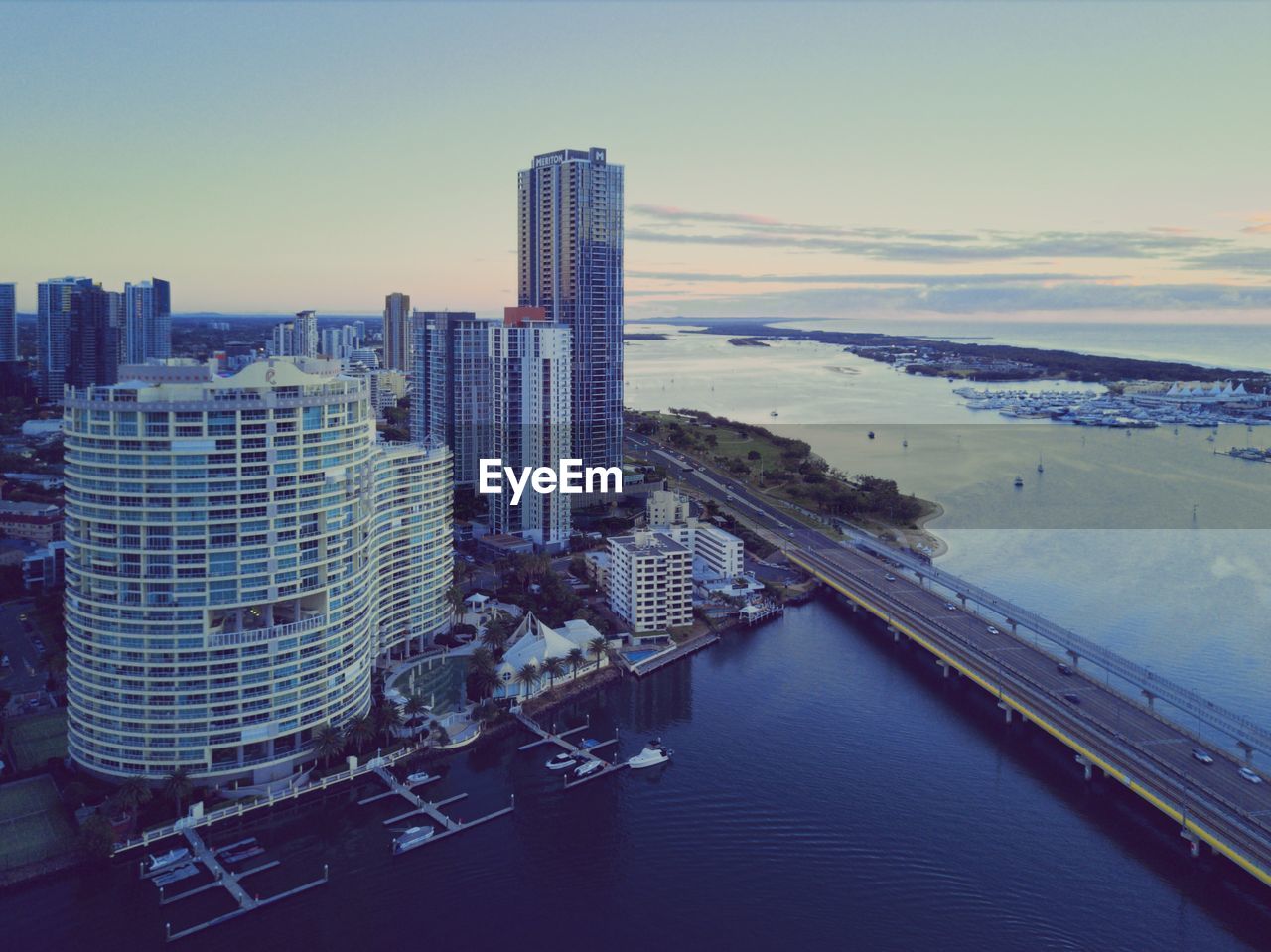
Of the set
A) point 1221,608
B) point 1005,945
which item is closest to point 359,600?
point 1005,945

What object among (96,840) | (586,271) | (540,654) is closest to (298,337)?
(586,271)

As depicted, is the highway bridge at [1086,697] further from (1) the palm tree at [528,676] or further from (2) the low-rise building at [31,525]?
(2) the low-rise building at [31,525]

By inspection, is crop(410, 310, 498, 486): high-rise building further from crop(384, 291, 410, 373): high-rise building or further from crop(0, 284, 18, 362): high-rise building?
crop(0, 284, 18, 362): high-rise building

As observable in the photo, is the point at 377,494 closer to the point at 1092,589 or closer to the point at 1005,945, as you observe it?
the point at 1005,945

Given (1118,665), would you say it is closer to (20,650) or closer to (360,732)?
(360,732)

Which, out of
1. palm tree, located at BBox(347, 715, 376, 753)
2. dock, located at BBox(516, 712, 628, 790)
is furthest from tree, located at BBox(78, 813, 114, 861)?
dock, located at BBox(516, 712, 628, 790)

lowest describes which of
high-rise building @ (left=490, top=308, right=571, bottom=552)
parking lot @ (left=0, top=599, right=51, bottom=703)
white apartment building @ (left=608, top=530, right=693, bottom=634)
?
parking lot @ (left=0, top=599, right=51, bottom=703)
